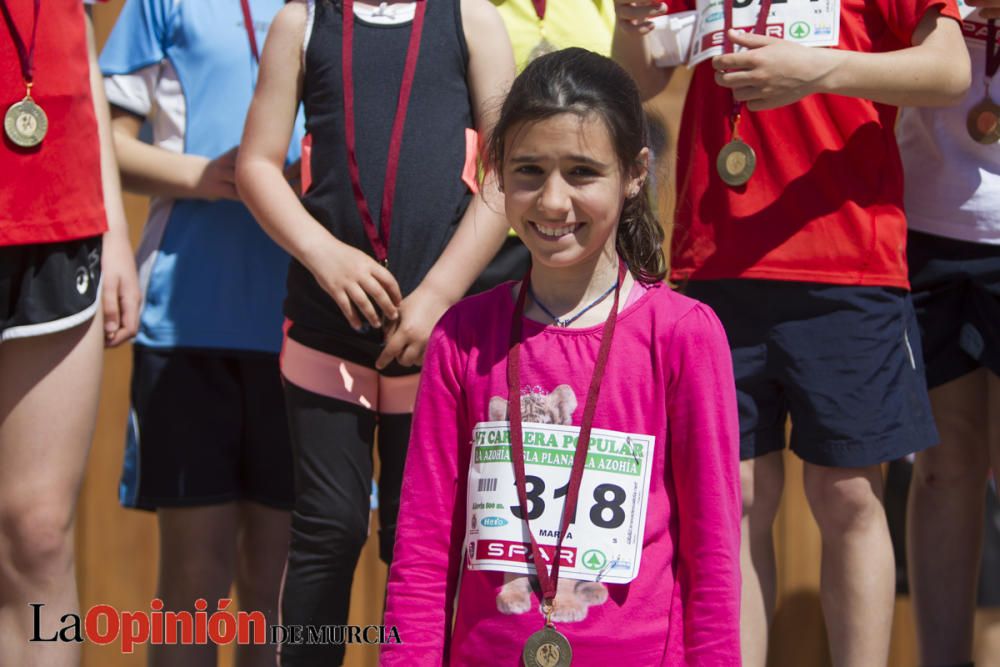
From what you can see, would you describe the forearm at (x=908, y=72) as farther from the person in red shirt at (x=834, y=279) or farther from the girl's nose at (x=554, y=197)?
the girl's nose at (x=554, y=197)

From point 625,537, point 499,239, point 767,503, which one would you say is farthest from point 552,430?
point 767,503

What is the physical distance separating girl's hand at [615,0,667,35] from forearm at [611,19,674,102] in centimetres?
7

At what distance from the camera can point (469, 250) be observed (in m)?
2.60

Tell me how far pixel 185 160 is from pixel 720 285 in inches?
50.2

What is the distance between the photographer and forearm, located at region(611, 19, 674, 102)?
116 inches

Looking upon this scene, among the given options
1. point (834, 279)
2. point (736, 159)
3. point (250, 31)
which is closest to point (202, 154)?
point (250, 31)

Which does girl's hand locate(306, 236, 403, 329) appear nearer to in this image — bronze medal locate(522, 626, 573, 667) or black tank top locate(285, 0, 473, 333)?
black tank top locate(285, 0, 473, 333)

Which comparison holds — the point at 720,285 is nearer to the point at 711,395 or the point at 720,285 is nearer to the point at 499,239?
the point at 499,239

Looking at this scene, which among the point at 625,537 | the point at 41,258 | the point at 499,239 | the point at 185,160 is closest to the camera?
the point at 625,537

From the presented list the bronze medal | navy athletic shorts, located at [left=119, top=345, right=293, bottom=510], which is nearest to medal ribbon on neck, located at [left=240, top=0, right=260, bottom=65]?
navy athletic shorts, located at [left=119, top=345, right=293, bottom=510]

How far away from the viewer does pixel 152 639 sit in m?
3.12

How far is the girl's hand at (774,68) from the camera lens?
2.54 meters

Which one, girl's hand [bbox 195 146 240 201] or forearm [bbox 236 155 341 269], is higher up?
girl's hand [bbox 195 146 240 201]

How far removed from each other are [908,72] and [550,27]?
80 centimetres
